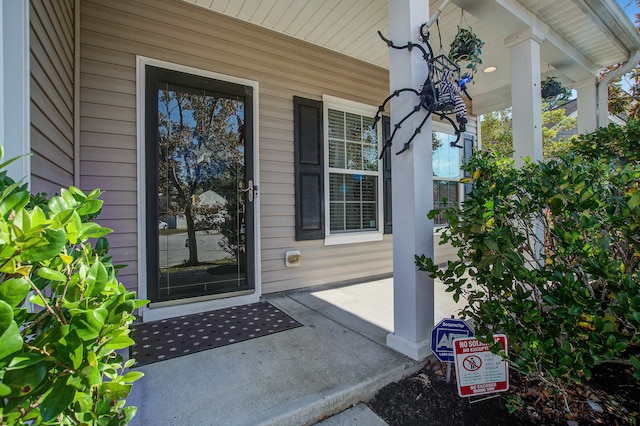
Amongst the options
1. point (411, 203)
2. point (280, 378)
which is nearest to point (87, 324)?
point (280, 378)

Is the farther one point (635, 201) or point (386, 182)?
point (386, 182)

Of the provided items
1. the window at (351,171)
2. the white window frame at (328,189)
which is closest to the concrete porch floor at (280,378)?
the white window frame at (328,189)

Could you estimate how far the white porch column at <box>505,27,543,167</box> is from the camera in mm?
2867

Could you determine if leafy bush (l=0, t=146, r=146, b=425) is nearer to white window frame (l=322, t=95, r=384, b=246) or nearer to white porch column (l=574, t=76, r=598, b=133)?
white window frame (l=322, t=95, r=384, b=246)

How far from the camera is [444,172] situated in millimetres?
4965

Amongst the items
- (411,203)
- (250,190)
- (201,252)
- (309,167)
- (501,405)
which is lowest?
(501,405)

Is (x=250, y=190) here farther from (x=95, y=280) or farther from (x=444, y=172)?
(x=444, y=172)

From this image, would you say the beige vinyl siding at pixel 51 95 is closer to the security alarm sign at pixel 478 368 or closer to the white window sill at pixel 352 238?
the security alarm sign at pixel 478 368

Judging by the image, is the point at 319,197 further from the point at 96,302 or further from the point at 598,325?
the point at 96,302

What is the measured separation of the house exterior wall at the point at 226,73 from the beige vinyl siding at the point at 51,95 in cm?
19

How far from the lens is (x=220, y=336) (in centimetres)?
216

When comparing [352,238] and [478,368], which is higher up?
[352,238]

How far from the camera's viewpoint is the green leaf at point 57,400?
0.49 m

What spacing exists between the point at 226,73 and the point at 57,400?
2.86m
